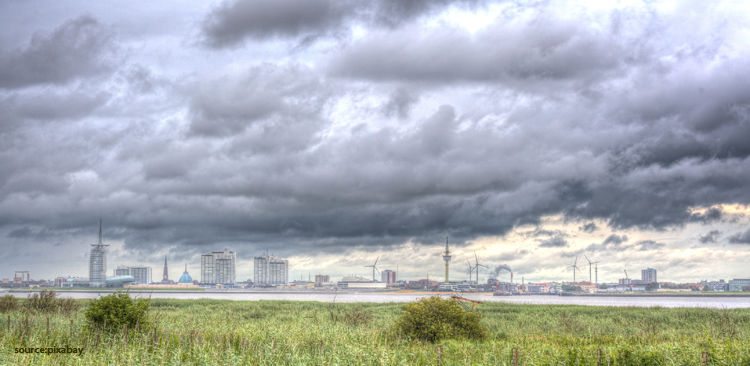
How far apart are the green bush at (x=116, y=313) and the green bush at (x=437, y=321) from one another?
14377 mm

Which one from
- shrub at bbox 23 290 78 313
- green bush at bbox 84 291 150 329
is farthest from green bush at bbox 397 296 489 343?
shrub at bbox 23 290 78 313

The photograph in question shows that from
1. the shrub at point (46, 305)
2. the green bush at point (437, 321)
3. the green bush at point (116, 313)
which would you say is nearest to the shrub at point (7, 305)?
the shrub at point (46, 305)

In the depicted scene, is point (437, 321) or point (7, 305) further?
point (7, 305)

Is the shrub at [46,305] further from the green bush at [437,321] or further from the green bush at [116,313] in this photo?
the green bush at [437,321]

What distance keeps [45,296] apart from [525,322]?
42356mm

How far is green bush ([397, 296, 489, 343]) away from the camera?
28.4 metres

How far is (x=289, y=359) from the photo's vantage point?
2105cm

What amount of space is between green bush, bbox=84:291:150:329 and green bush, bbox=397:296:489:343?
14377mm

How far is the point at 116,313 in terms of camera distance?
88.7 feet

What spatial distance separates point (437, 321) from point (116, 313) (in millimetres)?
17185

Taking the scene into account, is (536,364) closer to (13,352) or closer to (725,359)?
(725,359)

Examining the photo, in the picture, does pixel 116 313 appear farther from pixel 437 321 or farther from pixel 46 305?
pixel 46 305

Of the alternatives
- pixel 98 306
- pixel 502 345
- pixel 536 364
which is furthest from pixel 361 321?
pixel 536 364

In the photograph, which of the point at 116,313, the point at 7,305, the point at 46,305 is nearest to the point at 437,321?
the point at 116,313
